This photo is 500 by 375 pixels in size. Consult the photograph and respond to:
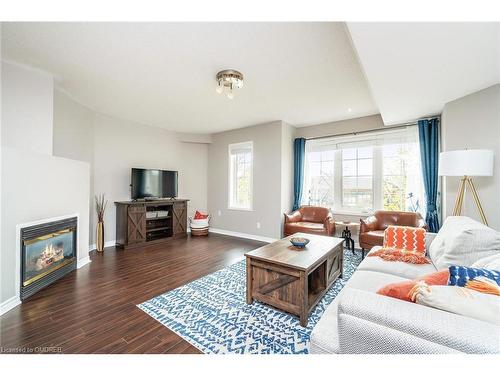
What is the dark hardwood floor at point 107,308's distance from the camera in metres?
1.56

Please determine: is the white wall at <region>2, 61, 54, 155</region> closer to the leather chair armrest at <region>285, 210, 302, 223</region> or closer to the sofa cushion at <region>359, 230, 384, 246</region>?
the leather chair armrest at <region>285, 210, 302, 223</region>

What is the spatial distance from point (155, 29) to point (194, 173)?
400cm

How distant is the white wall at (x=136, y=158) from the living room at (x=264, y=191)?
0.04 m

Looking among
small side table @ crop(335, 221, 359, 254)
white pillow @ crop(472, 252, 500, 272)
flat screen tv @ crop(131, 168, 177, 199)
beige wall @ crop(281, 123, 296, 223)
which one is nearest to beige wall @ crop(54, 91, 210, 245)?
flat screen tv @ crop(131, 168, 177, 199)

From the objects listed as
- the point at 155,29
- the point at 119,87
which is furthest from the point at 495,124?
the point at 119,87

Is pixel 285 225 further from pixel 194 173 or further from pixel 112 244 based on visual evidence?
pixel 112 244

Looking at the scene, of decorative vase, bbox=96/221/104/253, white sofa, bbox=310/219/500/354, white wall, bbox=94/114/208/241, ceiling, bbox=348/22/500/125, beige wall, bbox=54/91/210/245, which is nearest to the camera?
white sofa, bbox=310/219/500/354

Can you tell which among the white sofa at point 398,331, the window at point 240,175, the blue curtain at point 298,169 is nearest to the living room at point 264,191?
the white sofa at point 398,331

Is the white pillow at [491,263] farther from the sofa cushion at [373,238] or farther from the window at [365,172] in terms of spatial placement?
the window at [365,172]

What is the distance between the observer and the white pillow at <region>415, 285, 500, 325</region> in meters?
0.80

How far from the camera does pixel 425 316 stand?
0.80m

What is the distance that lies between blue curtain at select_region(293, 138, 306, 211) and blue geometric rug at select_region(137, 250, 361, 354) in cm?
235

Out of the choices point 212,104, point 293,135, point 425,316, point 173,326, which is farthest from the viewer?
point 293,135

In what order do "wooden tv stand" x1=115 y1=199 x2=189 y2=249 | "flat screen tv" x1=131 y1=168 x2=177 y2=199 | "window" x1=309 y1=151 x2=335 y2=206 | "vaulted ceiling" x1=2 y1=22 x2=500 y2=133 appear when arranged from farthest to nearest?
1. "window" x1=309 y1=151 x2=335 y2=206
2. "flat screen tv" x1=131 y1=168 x2=177 y2=199
3. "wooden tv stand" x1=115 y1=199 x2=189 y2=249
4. "vaulted ceiling" x1=2 y1=22 x2=500 y2=133
